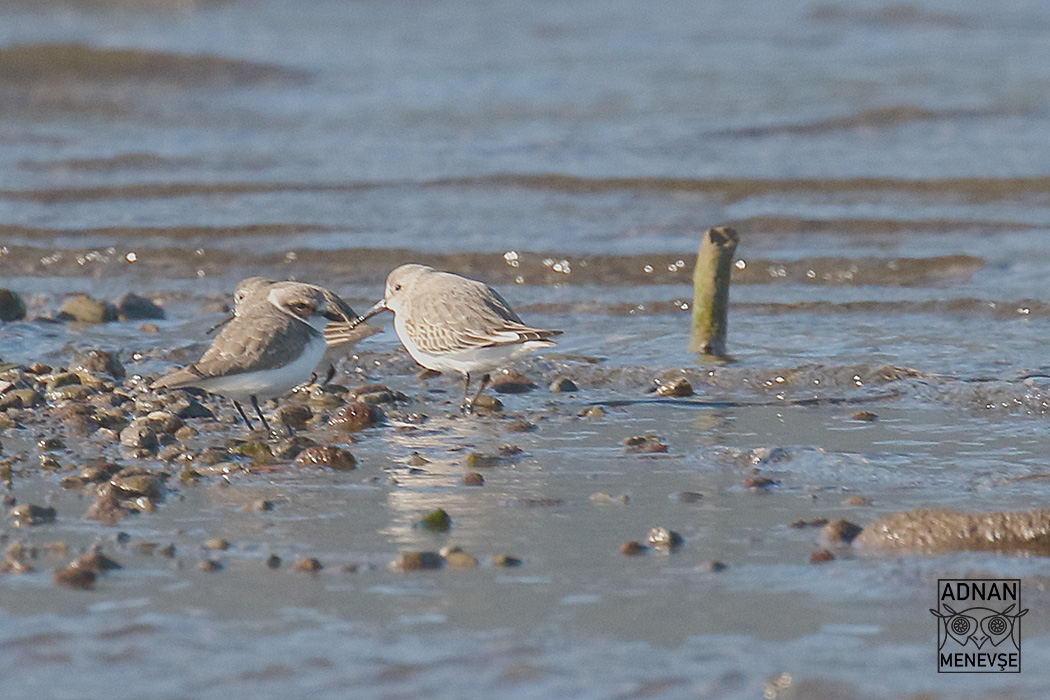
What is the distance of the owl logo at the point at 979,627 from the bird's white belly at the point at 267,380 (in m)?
3.40

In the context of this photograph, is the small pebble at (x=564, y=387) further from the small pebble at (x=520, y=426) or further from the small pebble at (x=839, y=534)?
the small pebble at (x=839, y=534)

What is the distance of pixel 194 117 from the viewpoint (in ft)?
64.6

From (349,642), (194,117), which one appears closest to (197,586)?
(349,642)

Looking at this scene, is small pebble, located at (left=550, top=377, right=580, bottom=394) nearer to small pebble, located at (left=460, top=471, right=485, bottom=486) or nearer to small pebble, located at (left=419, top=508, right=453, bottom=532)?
small pebble, located at (left=460, top=471, right=485, bottom=486)

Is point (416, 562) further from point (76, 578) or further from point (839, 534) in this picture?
point (839, 534)

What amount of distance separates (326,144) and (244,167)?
5.31 ft

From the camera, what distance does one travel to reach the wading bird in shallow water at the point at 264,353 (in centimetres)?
650

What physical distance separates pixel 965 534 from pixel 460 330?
125 inches

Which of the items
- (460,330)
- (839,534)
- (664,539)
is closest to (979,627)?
(839,534)

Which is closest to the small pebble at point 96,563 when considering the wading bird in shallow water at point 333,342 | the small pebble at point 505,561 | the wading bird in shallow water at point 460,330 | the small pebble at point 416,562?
the small pebble at point 416,562

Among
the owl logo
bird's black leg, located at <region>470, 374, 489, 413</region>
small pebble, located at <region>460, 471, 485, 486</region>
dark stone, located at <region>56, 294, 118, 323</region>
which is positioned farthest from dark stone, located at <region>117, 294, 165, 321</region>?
the owl logo

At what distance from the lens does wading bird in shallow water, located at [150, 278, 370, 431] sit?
6.50m

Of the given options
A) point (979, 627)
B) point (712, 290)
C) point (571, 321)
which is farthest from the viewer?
point (571, 321)

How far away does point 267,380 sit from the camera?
6559mm
